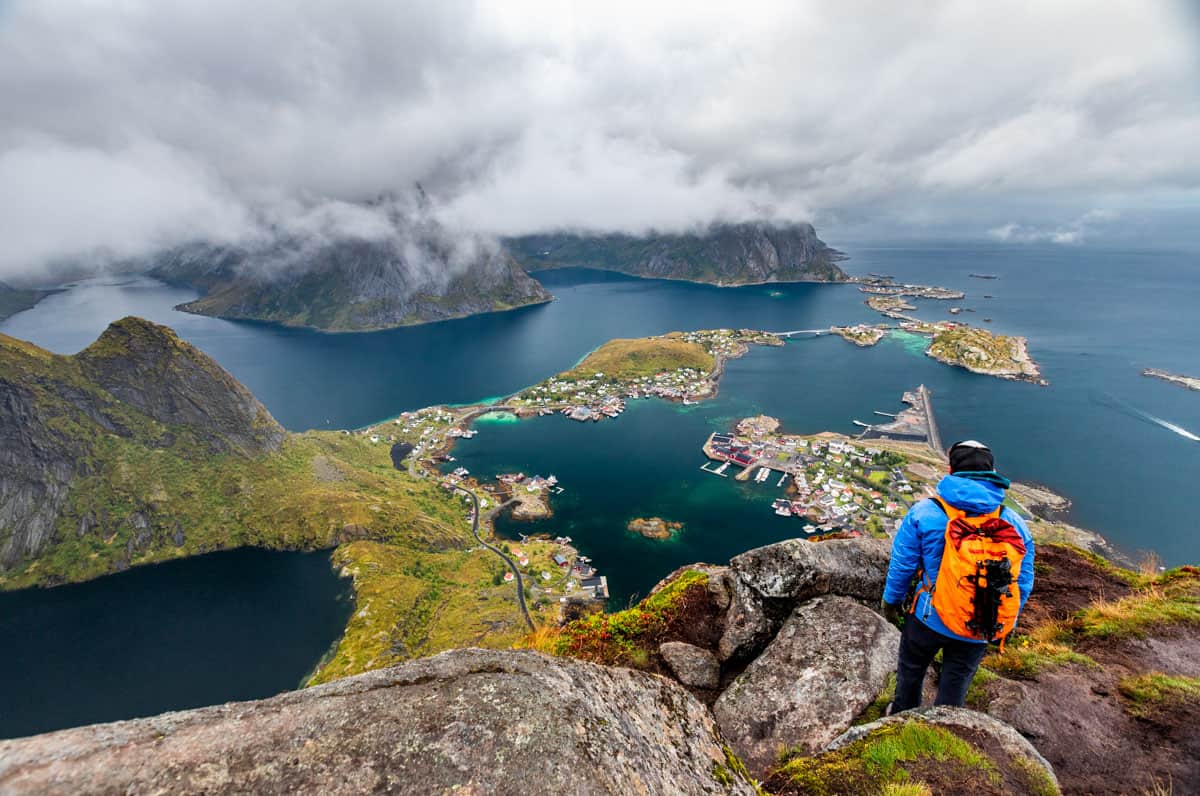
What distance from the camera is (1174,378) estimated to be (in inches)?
4405

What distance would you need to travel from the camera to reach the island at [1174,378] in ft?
355

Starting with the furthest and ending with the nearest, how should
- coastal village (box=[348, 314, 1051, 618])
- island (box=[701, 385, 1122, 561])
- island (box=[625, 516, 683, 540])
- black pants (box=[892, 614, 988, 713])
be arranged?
island (box=[625, 516, 683, 540]) < island (box=[701, 385, 1122, 561]) < coastal village (box=[348, 314, 1051, 618]) < black pants (box=[892, 614, 988, 713])

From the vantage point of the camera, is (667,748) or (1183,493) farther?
(1183,493)

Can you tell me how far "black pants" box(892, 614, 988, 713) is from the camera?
624 cm

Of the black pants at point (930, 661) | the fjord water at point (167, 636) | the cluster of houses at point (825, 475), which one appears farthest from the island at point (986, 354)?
the fjord water at point (167, 636)

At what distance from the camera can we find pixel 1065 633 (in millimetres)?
9250

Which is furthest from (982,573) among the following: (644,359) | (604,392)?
(644,359)

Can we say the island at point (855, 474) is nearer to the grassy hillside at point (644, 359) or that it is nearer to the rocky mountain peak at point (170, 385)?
the grassy hillside at point (644, 359)

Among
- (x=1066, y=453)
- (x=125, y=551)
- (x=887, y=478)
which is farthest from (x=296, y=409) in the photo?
(x=1066, y=453)

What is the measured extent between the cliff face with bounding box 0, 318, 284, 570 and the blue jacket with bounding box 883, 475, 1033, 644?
10214 cm

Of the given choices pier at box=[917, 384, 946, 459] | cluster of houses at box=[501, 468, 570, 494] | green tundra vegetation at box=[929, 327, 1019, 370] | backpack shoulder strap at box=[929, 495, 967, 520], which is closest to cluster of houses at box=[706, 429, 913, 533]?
pier at box=[917, 384, 946, 459]

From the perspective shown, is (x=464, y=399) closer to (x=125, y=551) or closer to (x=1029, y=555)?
(x=125, y=551)

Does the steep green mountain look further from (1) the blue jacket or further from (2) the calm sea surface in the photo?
(1) the blue jacket

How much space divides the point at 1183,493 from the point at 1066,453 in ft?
45.5
